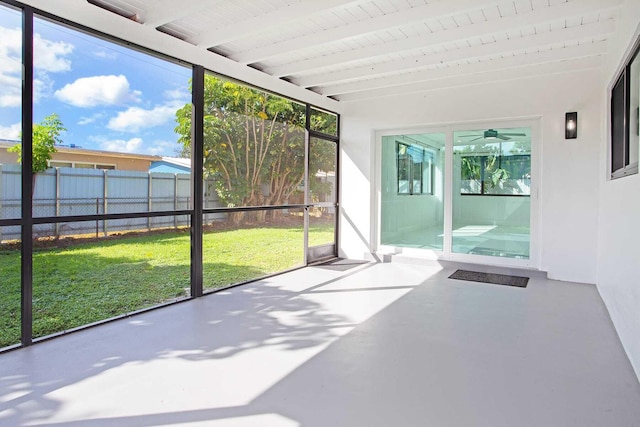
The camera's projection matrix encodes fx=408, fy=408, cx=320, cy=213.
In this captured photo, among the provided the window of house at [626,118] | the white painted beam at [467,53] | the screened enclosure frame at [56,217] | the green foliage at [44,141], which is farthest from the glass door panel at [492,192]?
the green foliage at [44,141]

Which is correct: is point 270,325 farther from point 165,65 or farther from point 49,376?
point 165,65

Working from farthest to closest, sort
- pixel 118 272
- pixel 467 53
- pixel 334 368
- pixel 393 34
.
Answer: pixel 118 272
pixel 467 53
pixel 393 34
pixel 334 368

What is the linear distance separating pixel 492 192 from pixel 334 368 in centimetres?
413

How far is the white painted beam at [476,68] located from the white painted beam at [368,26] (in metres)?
1.73

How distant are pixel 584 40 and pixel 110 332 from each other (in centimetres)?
526

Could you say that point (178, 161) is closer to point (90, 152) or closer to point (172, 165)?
point (172, 165)

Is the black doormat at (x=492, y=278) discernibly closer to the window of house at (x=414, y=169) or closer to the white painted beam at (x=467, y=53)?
the window of house at (x=414, y=169)

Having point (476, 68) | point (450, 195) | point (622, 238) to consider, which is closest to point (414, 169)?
point (450, 195)

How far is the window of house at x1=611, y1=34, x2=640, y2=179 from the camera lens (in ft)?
9.91

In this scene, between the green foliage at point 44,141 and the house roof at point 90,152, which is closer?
the house roof at point 90,152

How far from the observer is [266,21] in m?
3.59

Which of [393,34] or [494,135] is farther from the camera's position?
[494,135]

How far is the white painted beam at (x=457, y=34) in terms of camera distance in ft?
10.9

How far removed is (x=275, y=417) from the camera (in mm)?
2059
